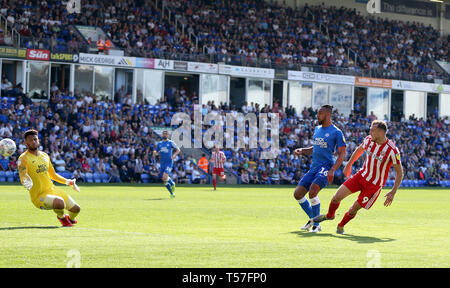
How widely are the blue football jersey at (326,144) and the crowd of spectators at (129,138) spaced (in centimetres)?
2427

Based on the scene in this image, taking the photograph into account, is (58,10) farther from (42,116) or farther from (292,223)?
(292,223)

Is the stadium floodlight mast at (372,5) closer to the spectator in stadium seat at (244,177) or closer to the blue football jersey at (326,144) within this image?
the spectator in stadium seat at (244,177)

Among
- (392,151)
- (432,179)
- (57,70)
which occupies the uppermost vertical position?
(57,70)

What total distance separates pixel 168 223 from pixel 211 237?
314cm

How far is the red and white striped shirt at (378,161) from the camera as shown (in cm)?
1335

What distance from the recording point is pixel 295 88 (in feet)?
180

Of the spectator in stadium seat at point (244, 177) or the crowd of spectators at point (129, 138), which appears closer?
the crowd of spectators at point (129, 138)

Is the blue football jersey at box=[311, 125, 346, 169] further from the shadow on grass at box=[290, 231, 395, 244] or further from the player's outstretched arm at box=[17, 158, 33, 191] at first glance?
the player's outstretched arm at box=[17, 158, 33, 191]

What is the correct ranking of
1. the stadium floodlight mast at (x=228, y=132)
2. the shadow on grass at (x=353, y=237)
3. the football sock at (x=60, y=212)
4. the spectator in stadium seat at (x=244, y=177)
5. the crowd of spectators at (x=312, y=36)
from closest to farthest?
the shadow on grass at (x=353, y=237), the football sock at (x=60, y=212), the spectator in stadium seat at (x=244, y=177), the stadium floodlight mast at (x=228, y=132), the crowd of spectators at (x=312, y=36)

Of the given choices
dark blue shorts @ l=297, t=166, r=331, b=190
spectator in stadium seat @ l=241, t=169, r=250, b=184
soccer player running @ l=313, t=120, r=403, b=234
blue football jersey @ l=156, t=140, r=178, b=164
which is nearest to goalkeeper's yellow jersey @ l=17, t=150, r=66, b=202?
dark blue shorts @ l=297, t=166, r=331, b=190

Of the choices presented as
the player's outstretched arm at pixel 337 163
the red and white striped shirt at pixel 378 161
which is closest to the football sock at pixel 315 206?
the player's outstretched arm at pixel 337 163

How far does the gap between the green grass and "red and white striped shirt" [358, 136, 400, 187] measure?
1056mm

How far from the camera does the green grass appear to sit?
9.22 metres
